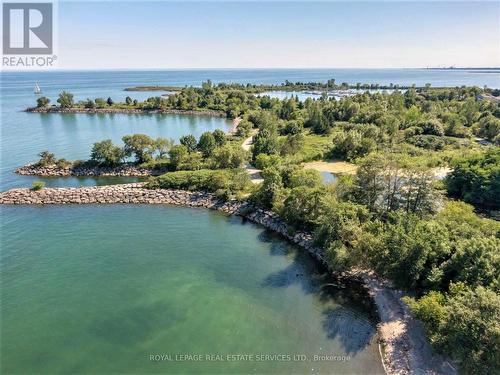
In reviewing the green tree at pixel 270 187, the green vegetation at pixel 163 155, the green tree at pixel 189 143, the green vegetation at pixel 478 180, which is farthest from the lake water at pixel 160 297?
the green vegetation at pixel 478 180

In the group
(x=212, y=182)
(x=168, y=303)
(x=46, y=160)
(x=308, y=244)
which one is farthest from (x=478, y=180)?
(x=46, y=160)

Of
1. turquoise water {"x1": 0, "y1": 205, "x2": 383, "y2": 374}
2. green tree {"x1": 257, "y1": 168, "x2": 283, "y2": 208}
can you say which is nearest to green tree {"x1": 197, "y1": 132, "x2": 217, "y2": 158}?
green tree {"x1": 257, "y1": 168, "x2": 283, "y2": 208}

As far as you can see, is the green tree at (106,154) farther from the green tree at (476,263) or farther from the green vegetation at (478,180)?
the green vegetation at (478,180)

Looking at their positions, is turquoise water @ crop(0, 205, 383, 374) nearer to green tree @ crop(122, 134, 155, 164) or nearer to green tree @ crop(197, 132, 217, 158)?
green tree @ crop(122, 134, 155, 164)

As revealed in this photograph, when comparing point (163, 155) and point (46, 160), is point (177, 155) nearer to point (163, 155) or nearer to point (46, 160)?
point (163, 155)

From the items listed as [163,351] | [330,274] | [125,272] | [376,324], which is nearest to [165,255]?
[125,272]

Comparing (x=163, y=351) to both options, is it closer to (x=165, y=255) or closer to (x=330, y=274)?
(x=165, y=255)
